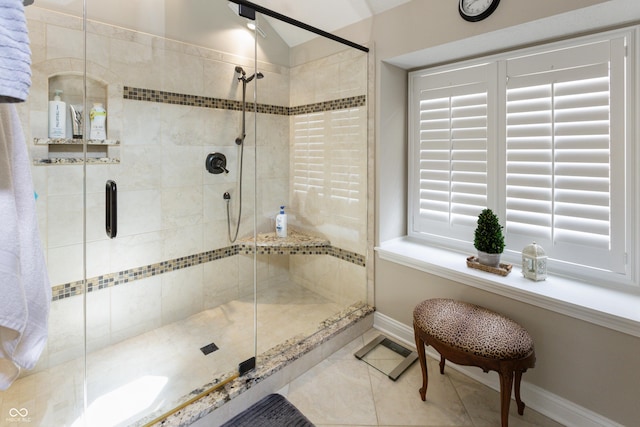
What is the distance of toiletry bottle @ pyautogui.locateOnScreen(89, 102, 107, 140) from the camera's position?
1.92m

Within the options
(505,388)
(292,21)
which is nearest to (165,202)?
(292,21)

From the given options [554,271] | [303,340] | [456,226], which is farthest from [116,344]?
[554,271]

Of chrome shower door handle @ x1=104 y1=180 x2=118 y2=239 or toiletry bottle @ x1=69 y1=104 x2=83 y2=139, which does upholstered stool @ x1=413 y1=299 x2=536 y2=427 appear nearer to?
chrome shower door handle @ x1=104 y1=180 x2=118 y2=239

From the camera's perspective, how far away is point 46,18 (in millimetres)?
1723

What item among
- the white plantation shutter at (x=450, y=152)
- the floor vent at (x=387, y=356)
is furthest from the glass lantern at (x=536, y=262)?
the floor vent at (x=387, y=356)

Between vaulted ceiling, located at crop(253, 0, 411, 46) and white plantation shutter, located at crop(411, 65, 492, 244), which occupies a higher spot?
vaulted ceiling, located at crop(253, 0, 411, 46)

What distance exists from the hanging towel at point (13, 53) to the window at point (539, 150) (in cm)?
217

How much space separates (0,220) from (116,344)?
1.65 metres

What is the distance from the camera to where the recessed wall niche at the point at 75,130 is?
70.7 inches

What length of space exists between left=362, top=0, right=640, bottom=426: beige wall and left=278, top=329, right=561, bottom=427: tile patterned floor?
28 centimetres

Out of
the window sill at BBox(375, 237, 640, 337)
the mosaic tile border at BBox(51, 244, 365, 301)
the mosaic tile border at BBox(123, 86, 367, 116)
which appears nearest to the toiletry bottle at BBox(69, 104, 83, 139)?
the mosaic tile border at BBox(123, 86, 367, 116)

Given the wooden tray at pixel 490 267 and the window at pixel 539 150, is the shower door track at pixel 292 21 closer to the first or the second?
the window at pixel 539 150

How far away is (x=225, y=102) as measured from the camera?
2.36 m

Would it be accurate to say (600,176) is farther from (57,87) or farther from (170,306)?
(57,87)
